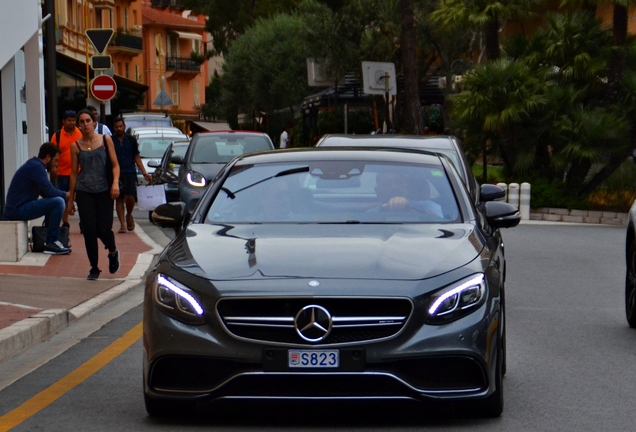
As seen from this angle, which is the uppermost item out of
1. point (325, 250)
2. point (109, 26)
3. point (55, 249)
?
point (109, 26)

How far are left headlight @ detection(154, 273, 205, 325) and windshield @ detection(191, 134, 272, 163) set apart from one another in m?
16.9

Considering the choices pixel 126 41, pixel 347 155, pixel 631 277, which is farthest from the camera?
pixel 126 41

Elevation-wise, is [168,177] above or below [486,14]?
below

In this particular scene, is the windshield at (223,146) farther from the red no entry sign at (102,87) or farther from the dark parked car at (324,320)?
the dark parked car at (324,320)

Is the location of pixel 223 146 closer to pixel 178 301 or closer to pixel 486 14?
pixel 486 14

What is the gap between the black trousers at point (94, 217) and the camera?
43.6 ft

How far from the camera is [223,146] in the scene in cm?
2381

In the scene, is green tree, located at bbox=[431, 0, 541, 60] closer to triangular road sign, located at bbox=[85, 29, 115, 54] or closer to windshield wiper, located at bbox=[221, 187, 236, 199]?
triangular road sign, located at bbox=[85, 29, 115, 54]

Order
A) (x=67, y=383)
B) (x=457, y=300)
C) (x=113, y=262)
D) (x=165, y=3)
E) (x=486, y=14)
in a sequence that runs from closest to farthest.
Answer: (x=457, y=300) < (x=67, y=383) < (x=113, y=262) < (x=486, y=14) < (x=165, y=3)

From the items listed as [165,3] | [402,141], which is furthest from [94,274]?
[165,3]

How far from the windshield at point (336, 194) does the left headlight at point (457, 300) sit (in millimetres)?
1132

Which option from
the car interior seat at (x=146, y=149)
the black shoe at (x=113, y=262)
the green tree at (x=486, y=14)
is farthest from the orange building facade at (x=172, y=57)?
the black shoe at (x=113, y=262)

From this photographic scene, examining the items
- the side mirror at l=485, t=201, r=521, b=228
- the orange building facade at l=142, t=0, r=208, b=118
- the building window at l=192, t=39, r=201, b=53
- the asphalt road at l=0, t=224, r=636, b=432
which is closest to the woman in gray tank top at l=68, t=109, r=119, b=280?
the asphalt road at l=0, t=224, r=636, b=432

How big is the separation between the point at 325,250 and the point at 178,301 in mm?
794
